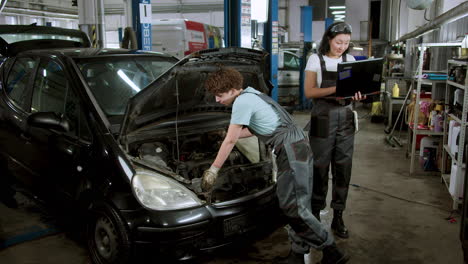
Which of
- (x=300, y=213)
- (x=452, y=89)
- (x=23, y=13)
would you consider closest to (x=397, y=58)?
(x=452, y=89)

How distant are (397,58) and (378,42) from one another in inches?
324

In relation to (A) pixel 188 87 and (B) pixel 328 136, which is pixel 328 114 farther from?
(A) pixel 188 87

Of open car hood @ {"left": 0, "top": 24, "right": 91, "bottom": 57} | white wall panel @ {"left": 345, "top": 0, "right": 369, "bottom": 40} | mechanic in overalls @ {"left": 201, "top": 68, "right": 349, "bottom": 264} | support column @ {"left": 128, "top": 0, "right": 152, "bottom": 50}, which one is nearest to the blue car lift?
support column @ {"left": 128, "top": 0, "right": 152, "bottom": 50}

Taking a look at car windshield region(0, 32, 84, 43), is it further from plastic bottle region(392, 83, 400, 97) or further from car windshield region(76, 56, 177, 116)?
plastic bottle region(392, 83, 400, 97)

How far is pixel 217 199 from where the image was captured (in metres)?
2.62

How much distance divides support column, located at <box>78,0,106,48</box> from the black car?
165 inches

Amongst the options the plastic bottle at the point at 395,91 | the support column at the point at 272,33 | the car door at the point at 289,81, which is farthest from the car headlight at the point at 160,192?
the car door at the point at 289,81

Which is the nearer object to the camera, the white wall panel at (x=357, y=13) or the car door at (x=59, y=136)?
the car door at (x=59, y=136)

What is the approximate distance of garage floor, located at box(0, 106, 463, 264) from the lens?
112 inches

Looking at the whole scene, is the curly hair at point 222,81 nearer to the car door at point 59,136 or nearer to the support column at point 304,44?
the car door at point 59,136

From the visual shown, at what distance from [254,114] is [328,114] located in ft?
2.74

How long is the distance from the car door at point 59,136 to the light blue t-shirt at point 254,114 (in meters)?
0.98

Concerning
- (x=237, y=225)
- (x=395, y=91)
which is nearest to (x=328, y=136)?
(x=237, y=225)

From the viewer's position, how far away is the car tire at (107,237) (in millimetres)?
2262
